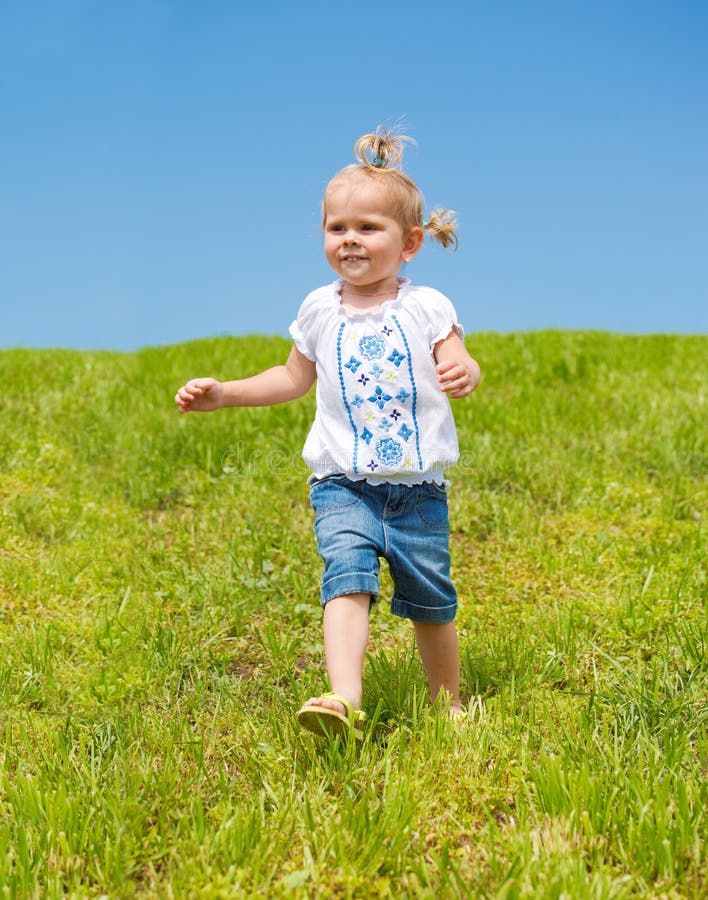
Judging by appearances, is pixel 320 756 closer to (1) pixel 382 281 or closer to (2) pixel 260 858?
(2) pixel 260 858

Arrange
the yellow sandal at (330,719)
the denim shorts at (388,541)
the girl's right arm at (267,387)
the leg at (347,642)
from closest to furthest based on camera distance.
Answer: the yellow sandal at (330,719), the leg at (347,642), the denim shorts at (388,541), the girl's right arm at (267,387)

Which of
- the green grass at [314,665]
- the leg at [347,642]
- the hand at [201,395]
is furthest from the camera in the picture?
the hand at [201,395]

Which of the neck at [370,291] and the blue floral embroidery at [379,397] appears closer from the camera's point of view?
the blue floral embroidery at [379,397]

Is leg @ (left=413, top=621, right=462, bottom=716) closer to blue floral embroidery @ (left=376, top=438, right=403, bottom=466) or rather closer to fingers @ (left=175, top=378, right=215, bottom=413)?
blue floral embroidery @ (left=376, top=438, right=403, bottom=466)

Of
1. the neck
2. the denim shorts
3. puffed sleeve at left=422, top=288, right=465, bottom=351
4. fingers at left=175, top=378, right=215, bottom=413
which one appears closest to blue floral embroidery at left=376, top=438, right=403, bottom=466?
the denim shorts

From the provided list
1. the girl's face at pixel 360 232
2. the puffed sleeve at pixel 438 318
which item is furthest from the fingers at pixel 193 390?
the puffed sleeve at pixel 438 318

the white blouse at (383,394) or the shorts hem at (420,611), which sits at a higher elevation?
the white blouse at (383,394)

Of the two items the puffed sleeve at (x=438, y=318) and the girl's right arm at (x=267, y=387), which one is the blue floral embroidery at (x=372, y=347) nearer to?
the puffed sleeve at (x=438, y=318)

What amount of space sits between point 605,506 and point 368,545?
10.8ft

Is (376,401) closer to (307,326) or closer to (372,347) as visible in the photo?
(372,347)

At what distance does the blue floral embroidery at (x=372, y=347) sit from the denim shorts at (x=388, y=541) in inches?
18.4

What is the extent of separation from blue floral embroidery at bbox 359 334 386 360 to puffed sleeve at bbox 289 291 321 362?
0.80 feet

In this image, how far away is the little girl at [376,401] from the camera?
11.7ft

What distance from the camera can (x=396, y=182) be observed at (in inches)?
147
